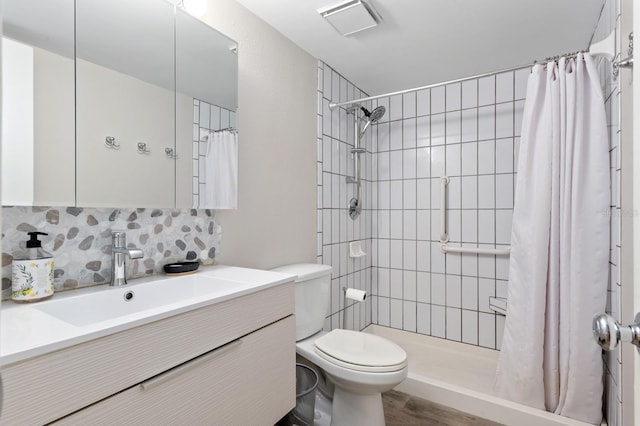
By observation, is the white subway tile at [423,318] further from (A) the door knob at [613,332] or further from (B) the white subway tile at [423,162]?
(A) the door knob at [613,332]

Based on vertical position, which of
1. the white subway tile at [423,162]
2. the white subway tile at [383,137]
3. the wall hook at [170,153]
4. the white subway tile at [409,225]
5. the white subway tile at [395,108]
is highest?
the white subway tile at [395,108]

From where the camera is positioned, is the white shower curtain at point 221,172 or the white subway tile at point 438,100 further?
the white subway tile at point 438,100

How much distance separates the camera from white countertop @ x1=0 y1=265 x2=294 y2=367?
75 centimetres

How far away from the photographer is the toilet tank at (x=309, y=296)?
1730mm

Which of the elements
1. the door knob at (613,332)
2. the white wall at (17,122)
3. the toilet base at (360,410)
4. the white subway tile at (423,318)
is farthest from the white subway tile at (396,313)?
the white wall at (17,122)

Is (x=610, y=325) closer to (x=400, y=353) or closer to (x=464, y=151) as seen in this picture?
(x=400, y=353)

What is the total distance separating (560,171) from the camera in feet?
5.80

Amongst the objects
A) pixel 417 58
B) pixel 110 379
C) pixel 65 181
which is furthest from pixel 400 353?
pixel 417 58

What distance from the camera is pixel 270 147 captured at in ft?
6.20

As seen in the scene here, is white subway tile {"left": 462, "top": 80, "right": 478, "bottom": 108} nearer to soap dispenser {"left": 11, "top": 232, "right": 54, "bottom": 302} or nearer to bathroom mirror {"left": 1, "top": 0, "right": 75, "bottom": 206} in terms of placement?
bathroom mirror {"left": 1, "top": 0, "right": 75, "bottom": 206}

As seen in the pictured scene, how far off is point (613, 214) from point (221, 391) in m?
1.80

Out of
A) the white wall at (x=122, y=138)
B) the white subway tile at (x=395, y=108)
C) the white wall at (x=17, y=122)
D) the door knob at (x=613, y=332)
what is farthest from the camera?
the white subway tile at (x=395, y=108)

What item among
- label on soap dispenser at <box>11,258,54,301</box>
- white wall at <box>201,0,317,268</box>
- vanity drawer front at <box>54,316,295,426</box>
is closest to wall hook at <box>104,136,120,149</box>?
label on soap dispenser at <box>11,258,54,301</box>

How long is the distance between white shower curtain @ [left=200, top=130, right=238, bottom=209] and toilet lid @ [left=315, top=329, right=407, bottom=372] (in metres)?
0.80
